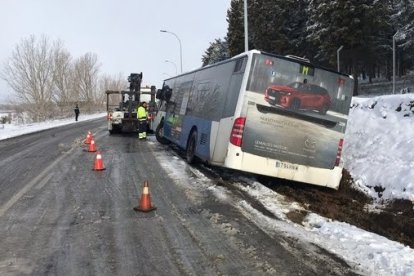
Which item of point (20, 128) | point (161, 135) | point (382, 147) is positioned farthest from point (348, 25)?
point (382, 147)

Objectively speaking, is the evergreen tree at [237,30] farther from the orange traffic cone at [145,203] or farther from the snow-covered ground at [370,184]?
the orange traffic cone at [145,203]

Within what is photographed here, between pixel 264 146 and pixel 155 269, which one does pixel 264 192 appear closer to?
pixel 264 146

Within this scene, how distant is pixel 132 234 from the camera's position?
6.53 m

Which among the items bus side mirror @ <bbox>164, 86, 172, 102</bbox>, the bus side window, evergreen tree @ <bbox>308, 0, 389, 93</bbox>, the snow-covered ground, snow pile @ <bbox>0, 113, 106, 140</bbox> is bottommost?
snow pile @ <bbox>0, 113, 106, 140</bbox>

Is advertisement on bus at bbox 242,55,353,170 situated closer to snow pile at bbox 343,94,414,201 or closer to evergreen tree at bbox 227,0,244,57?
snow pile at bbox 343,94,414,201

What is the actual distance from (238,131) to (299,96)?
153 cm

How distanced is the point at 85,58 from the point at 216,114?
73.4 metres

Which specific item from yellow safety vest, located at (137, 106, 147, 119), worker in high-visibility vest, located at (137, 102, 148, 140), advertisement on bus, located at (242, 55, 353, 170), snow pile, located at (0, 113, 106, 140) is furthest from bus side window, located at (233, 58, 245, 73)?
snow pile, located at (0, 113, 106, 140)

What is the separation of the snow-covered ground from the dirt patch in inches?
13.1

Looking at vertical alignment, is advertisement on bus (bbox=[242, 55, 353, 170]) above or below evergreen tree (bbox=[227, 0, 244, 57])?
below

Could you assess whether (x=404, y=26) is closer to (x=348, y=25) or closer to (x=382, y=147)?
(x=348, y=25)

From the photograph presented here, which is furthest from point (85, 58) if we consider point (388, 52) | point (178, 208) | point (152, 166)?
point (178, 208)

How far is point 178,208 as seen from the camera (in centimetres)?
818

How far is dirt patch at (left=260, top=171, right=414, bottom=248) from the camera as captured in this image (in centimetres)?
833
